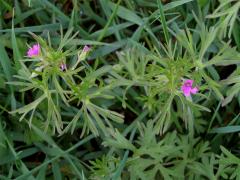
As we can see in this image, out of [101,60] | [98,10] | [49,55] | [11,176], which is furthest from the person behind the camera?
[98,10]

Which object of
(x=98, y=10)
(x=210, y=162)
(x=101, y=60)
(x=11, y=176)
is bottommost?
(x=11, y=176)

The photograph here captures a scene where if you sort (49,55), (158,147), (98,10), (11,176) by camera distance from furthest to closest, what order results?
1. (98,10)
2. (11,176)
3. (158,147)
4. (49,55)

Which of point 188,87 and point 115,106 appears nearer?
point 188,87

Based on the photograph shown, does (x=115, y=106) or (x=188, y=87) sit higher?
(x=188, y=87)

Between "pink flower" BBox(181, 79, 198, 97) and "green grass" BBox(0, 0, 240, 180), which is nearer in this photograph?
"pink flower" BBox(181, 79, 198, 97)

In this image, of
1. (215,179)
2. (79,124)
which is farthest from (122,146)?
(215,179)

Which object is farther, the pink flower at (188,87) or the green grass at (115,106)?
the green grass at (115,106)

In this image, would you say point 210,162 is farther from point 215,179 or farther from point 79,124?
point 79,124

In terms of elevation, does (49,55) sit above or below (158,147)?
above

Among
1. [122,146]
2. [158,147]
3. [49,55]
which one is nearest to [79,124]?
[122,146]

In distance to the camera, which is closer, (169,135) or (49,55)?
(49,55)
